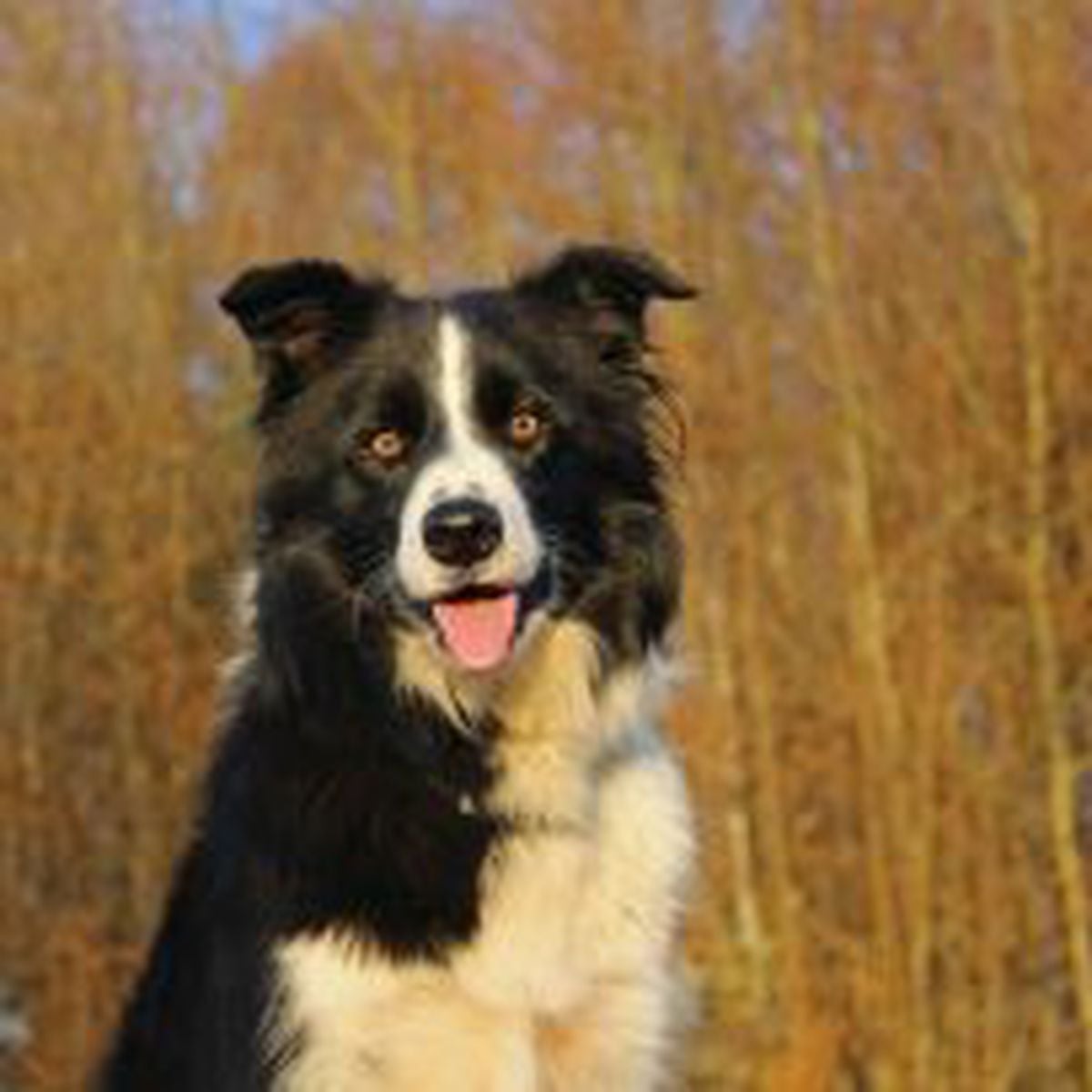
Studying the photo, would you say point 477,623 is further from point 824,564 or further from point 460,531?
point 824,564

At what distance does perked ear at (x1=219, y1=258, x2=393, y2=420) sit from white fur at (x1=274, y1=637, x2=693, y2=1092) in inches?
33.0

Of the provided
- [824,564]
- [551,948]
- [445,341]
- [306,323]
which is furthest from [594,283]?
[824,564]

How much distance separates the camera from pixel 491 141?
1716 centimetres

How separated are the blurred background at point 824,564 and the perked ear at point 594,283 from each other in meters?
6.32

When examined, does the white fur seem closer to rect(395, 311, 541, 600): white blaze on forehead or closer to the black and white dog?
the black and white dog

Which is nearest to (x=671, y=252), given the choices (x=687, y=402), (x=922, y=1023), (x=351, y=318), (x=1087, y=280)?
(x=687, y=402)

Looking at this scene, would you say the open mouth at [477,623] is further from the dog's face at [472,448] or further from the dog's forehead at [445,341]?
the dog's forehead at [445,341]

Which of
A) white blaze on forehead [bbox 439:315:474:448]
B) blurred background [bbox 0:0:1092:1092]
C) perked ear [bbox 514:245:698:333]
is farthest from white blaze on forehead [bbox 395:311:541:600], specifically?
blurred background [bbox 0:0:1092:1092]

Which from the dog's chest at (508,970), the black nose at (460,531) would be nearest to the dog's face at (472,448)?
the black nose at (460,531)

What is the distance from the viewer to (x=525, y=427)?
19.5 feet

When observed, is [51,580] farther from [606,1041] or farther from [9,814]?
[606,1041]

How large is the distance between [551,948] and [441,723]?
0.57 m

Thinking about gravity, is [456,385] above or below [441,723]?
above

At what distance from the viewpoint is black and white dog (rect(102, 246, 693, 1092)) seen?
18.7 ft
